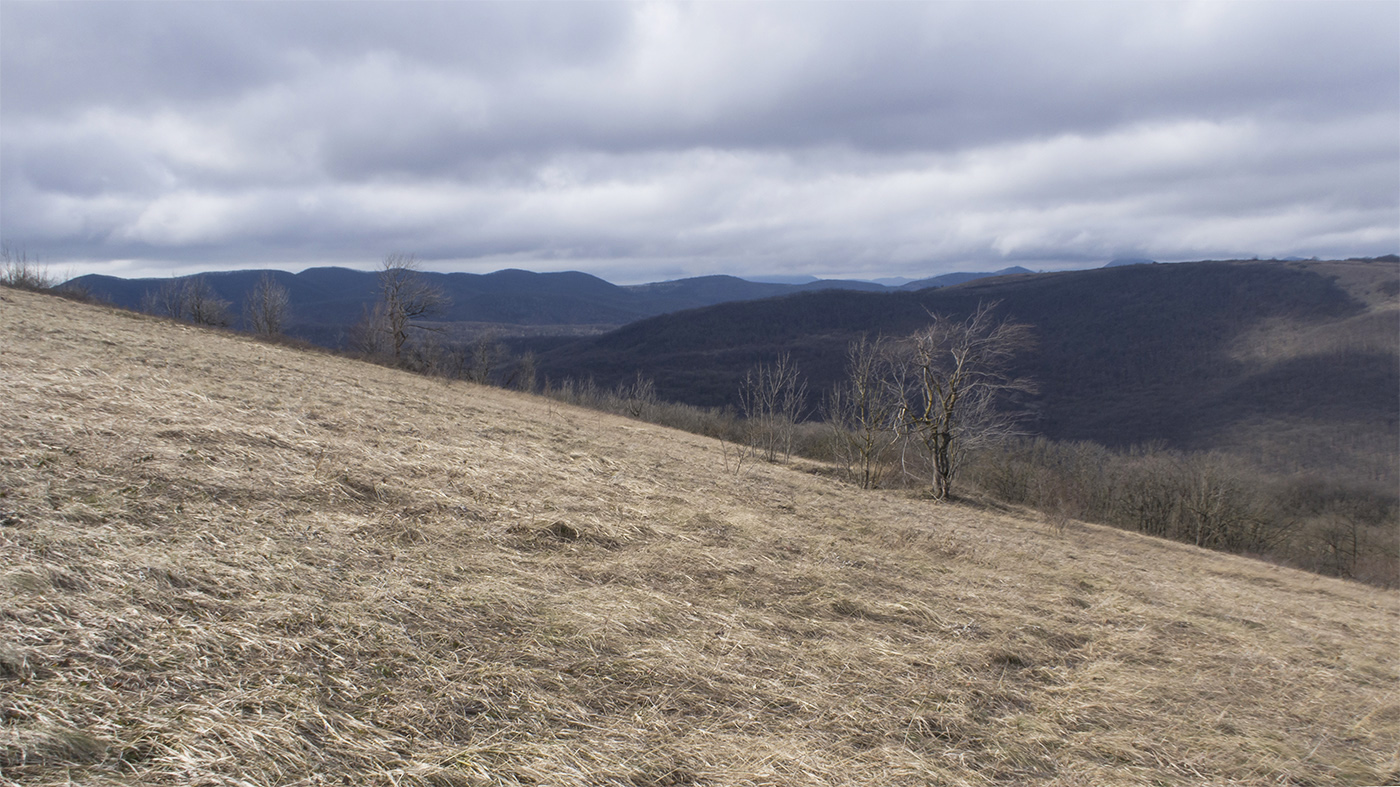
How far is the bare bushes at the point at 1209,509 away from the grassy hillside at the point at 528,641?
30087 mm

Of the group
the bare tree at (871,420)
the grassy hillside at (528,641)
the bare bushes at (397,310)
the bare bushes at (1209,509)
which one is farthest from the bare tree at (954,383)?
the bare bushes at (397,310)

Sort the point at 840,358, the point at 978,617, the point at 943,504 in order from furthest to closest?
1. the point at 840,358
2. the point at 943,504
3. the point at 978,617

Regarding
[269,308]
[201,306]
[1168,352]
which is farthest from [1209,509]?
[1168,352]

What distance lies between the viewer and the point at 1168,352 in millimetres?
152875

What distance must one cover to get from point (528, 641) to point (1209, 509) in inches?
1990

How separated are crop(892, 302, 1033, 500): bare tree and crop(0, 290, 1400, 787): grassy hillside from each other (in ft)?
40.4

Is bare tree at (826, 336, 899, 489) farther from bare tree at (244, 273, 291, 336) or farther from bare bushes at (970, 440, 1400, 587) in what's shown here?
bare tree at (244, 273, 291, 336)

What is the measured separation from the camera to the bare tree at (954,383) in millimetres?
21422

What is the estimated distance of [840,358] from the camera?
148 m

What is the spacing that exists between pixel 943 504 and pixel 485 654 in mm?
19579

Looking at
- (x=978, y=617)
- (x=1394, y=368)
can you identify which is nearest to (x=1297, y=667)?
(x=978, y=617)

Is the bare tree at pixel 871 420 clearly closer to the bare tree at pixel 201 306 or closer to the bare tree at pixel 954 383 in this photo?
the bare tree at pixel 954 383

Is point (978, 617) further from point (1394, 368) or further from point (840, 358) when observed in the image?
point (1394, 368)

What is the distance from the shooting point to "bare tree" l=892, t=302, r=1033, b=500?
2142 cm
